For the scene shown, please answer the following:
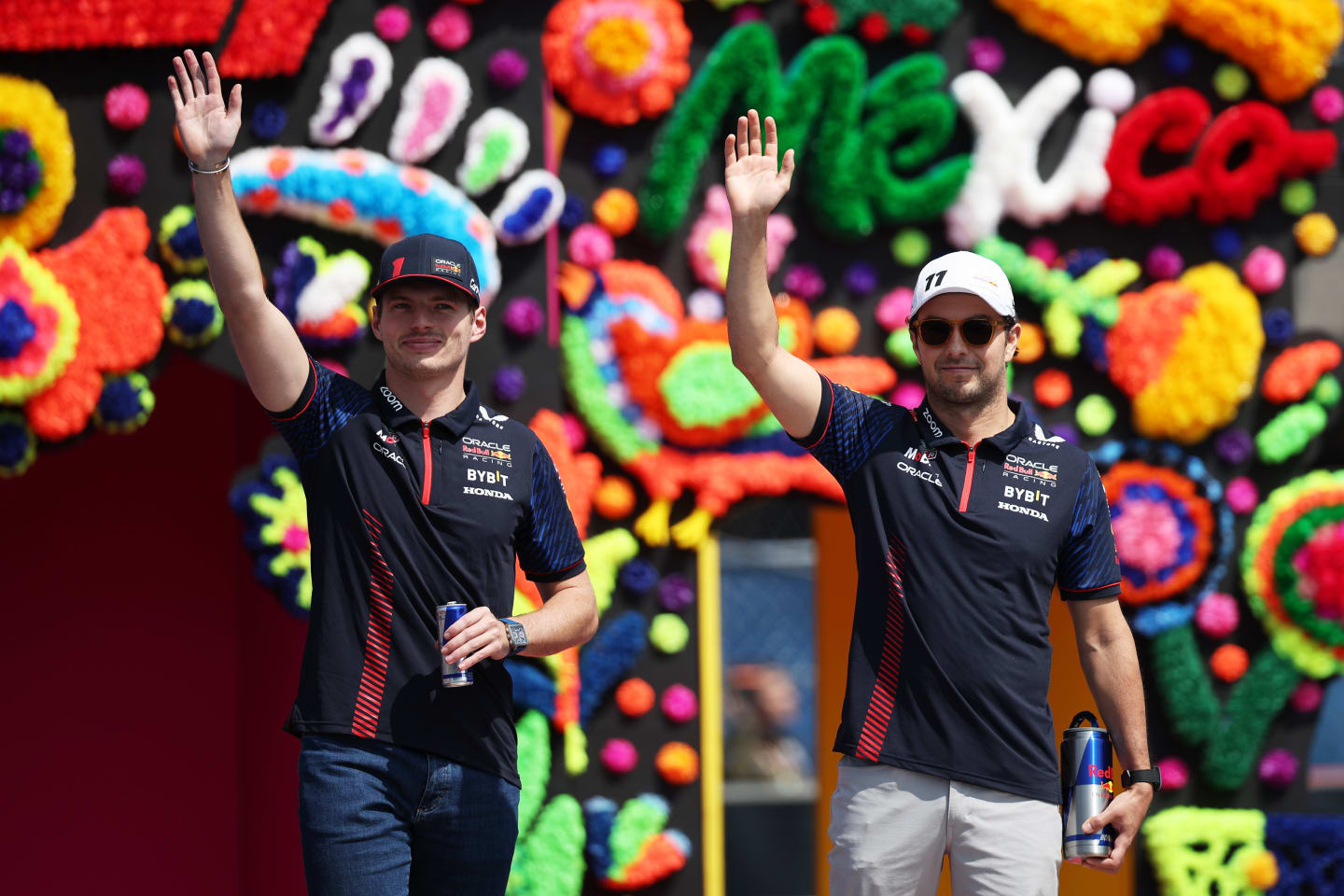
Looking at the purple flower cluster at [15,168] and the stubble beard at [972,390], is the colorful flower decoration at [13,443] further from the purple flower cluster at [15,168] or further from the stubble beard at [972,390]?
the stubble beard at [972,390]

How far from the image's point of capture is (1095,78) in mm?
4629

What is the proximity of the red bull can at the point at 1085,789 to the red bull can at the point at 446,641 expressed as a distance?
116 centimetres

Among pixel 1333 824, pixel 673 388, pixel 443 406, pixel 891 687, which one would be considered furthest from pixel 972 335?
pixel 1333 824

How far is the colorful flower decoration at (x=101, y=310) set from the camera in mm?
4277

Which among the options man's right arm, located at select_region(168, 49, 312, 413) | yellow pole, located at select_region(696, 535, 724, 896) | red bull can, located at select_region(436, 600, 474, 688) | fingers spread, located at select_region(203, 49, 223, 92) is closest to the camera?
red bull can, located at select_region(436, 600, 474, 688)

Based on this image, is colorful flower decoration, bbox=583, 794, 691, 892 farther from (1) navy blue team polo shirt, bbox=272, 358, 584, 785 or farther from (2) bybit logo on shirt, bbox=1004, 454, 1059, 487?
(2) bybit logo on shirt, bbox=1004, 454, 1059, 487

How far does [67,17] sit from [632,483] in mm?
2146

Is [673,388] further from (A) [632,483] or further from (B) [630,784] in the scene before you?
(B) [630,784]

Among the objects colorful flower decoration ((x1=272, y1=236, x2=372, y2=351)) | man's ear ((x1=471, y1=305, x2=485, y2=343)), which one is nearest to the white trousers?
man's ear ((x1=471, y1=305, x2=485, y2=343))

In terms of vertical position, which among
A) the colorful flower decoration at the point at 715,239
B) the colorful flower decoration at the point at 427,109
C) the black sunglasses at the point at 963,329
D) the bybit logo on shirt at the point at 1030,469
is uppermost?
the colorful flower decoration at the point at 427,109

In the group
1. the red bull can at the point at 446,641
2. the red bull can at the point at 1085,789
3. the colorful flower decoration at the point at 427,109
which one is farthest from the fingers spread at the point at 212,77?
the red bull can at the point at 1085,789

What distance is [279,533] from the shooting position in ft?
14.0

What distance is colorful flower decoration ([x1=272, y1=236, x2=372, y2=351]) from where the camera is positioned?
170 inches

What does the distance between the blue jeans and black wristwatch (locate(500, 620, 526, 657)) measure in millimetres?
238
